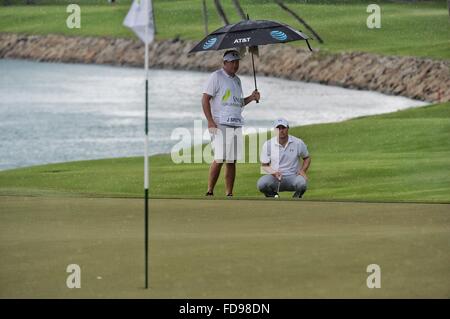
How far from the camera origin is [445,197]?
1938cm

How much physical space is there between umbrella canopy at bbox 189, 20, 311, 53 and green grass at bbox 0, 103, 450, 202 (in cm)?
236

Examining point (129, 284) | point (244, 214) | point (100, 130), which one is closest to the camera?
point (129, 284)

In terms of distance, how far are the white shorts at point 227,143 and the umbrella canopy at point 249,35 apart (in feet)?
3.63

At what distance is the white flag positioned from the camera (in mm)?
10602

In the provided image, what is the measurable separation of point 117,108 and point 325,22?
24.2m

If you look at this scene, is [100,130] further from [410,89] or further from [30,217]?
[30,217]

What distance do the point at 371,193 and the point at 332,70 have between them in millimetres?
59324

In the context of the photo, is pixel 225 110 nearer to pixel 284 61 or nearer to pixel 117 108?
pixel 117 108

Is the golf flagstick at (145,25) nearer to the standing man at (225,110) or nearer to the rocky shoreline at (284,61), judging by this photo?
the standing man at (225,110)

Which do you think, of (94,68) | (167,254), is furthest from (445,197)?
(94,68)

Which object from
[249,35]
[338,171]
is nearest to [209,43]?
[249,35]

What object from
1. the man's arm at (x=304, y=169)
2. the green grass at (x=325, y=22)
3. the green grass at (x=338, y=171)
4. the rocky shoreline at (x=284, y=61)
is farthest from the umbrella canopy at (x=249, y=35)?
the green grass at (x=325, y=22)

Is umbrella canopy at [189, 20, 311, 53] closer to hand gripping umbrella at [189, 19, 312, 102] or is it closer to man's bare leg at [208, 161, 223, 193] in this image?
hand gripping umbrella at [189, 19, 312, 102]

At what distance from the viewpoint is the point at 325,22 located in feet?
296
